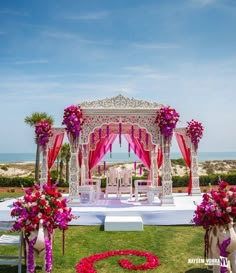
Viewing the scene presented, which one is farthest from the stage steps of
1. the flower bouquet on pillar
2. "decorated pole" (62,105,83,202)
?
the flower bouquet on pillar

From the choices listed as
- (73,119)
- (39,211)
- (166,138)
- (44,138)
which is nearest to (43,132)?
(44,138)

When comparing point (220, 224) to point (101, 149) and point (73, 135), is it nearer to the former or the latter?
point (73, 135)

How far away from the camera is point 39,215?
501 centimetres

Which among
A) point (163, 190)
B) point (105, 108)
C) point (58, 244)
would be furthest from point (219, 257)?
point (105, 108)

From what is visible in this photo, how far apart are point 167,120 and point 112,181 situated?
3.01 meters

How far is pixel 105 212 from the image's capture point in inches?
373

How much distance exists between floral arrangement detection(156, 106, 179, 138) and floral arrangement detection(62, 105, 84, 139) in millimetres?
2432

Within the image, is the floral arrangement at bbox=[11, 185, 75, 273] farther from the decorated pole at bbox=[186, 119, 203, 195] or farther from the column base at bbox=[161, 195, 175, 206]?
the decorated pole at bbox=[186, 119, 203, 195]

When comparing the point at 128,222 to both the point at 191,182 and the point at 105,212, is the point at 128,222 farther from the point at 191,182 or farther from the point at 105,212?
the point at 191,182

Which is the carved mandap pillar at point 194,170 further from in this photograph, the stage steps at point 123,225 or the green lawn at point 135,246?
the stage steps at point 123,225

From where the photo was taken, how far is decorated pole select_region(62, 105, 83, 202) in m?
10.3

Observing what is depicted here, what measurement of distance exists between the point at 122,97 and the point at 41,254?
6.56m

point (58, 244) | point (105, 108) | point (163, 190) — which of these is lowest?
point (58, 244)

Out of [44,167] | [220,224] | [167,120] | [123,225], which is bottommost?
[123,225]
